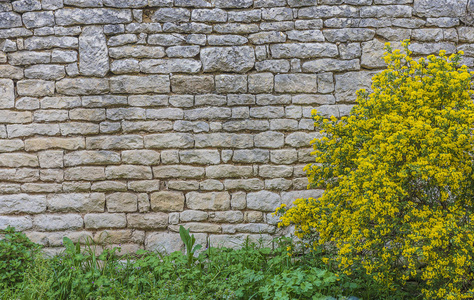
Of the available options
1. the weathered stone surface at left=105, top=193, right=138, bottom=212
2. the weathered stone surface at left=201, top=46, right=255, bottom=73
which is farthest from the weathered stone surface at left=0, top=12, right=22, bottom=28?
the weathered stone surface at left=105, top=193, right=138, bottom=212

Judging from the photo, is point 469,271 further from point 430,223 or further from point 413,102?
point 413,102

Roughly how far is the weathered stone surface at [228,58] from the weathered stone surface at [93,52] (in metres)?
1.02

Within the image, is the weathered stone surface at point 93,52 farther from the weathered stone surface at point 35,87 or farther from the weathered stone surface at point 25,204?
the weathered stone surface at point 25,204

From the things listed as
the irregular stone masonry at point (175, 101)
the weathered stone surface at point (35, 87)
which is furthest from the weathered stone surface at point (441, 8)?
the weathered stone surface at point (35, 87)

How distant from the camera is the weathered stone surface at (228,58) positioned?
3.51 meters

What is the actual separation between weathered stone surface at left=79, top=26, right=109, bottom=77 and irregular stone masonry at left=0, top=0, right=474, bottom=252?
0.05ft

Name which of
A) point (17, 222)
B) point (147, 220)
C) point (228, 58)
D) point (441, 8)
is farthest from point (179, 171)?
point (441, 8)

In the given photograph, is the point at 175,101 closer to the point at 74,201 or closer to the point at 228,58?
the point at 228,58

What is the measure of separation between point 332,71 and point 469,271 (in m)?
2.15

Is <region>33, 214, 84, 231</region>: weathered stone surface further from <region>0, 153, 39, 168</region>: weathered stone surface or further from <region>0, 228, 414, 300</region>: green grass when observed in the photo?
<region>0, 153, 39, 168</region>: weathered stone surface

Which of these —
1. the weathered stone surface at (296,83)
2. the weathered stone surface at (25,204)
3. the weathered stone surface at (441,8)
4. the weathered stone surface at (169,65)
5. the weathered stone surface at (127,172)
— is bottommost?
the weathered stone surface at (25,204)

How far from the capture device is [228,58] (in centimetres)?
351

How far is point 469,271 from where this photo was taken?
8.52 ft

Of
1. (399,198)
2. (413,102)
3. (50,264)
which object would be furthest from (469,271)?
(50,264)
